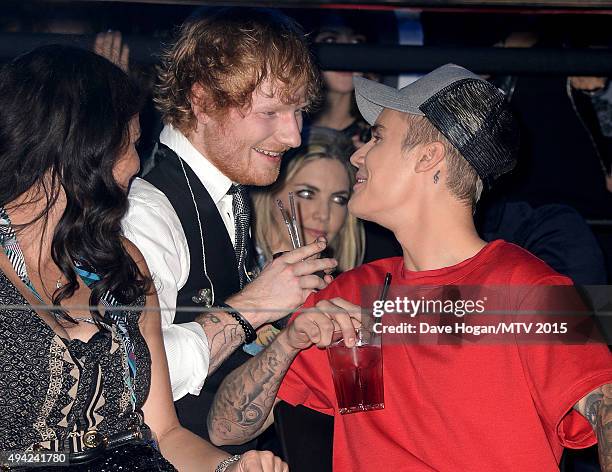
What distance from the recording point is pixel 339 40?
9.84ft

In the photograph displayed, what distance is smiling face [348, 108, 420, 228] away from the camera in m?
1.95

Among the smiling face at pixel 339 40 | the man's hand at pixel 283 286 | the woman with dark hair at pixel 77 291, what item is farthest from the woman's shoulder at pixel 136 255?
the smiling face at pixel 339 40

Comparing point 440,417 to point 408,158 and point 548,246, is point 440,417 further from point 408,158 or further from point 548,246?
point 548,246

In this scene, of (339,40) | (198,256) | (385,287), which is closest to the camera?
(385,287)

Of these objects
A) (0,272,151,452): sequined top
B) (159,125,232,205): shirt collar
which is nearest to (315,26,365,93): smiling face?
(159,125,232,205): shirt collar

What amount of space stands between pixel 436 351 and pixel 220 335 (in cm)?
43

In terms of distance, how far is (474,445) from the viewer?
1802 millimetres

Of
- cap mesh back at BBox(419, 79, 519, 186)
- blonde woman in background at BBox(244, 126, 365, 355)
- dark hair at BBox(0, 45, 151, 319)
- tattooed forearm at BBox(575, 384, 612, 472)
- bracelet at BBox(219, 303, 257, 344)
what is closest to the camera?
tattooed forearm at BBox(575, 384, 612, 472)

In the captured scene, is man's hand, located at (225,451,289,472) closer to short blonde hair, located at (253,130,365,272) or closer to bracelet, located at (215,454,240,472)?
bracelet, located at (215,454,240,472)

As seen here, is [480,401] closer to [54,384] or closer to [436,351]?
[436,351]

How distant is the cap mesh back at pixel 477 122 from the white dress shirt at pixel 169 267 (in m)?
0.54

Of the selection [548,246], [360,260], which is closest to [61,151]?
[360,260]

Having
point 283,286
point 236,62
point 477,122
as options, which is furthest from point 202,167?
point 477,122

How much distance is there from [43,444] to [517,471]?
792mm
